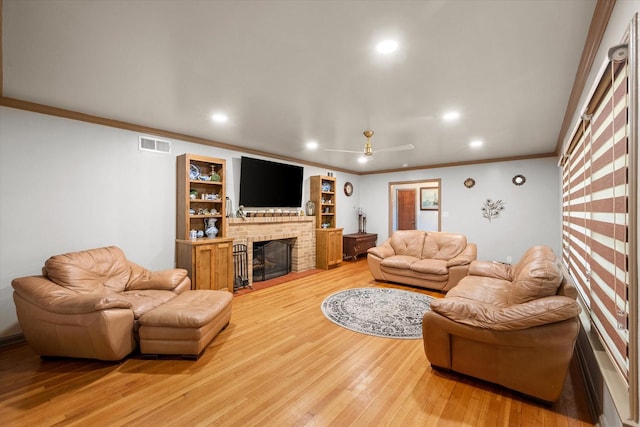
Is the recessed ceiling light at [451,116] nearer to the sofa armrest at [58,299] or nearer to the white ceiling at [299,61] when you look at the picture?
the white ceiling at [299,61]

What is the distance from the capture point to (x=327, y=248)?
606 centimetres

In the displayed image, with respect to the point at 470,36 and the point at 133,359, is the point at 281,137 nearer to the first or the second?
the point at 470,36

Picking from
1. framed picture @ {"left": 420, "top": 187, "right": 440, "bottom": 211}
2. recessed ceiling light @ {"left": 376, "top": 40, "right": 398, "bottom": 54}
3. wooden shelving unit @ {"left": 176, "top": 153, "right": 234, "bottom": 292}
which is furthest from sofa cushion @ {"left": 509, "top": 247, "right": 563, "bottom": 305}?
framed picture @ {"left": 420, "top": 187, "right": 440, "bottom": 211}

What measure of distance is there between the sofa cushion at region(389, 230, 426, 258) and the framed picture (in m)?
3.89

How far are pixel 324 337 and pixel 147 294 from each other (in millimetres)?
1951

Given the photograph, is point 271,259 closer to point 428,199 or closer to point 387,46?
point 387,46

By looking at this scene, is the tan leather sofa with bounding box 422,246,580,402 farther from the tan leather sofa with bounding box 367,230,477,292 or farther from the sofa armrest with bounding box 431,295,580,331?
the tan leather sofa with bounding box 367,230,477,292

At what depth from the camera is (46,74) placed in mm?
2320

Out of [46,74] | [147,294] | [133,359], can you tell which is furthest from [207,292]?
[46,74]

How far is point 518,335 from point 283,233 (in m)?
4.22

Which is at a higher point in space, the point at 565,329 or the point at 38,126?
the point at 38,126

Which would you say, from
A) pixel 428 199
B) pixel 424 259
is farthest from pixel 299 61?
pixel 428 199

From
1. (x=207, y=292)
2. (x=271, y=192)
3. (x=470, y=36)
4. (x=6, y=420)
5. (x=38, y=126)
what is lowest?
(x=6, y=420)

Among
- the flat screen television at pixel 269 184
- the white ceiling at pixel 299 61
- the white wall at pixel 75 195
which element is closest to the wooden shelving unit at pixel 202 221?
the white wall at pixel 75 195
